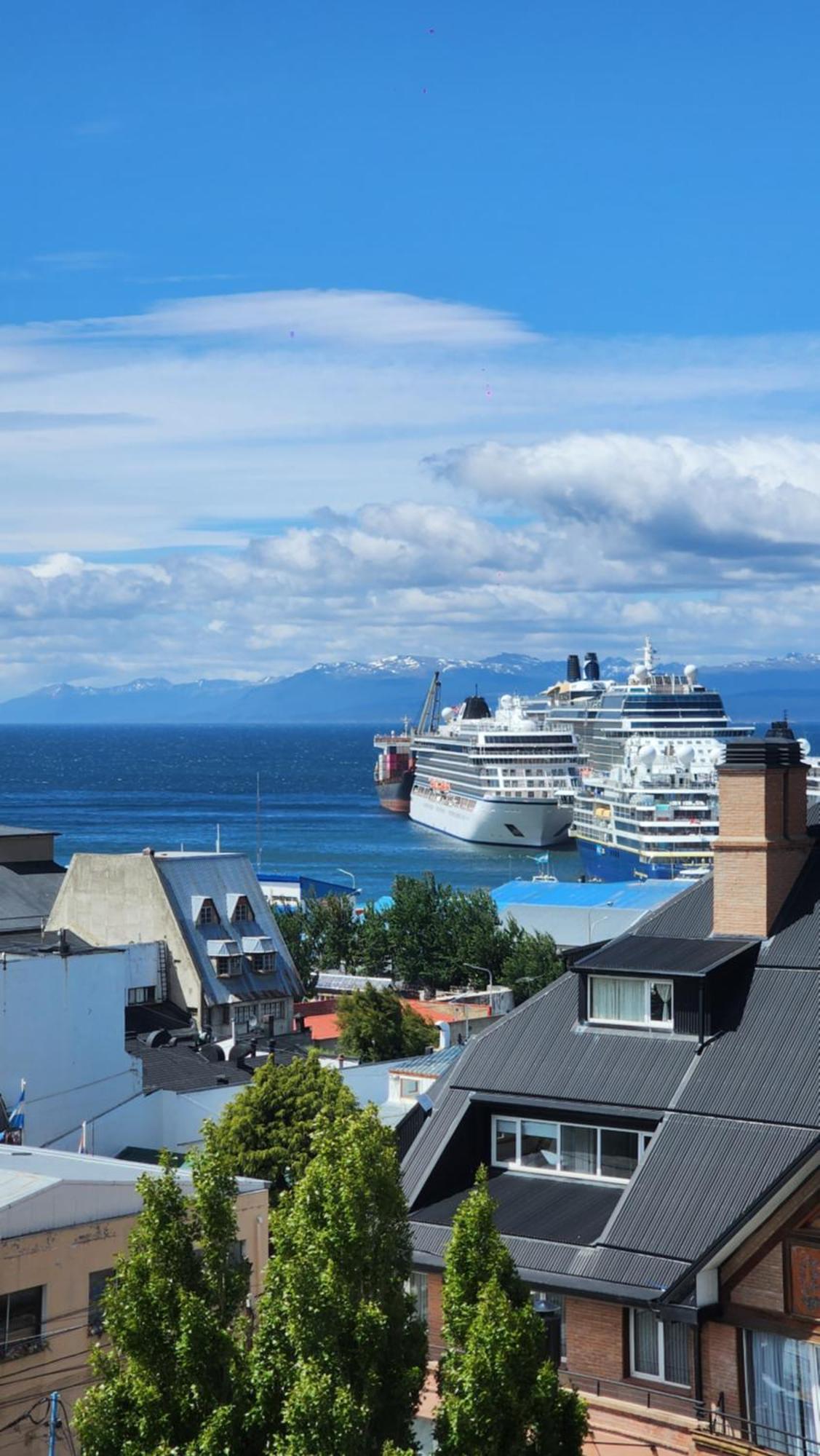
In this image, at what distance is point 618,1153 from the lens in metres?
16.8

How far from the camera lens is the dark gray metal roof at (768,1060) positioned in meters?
15.5

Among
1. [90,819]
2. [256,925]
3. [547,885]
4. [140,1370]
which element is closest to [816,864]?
[140,1370]

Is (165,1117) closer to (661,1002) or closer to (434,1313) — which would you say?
(434,1313)

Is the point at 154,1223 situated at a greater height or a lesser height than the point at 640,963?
lesser

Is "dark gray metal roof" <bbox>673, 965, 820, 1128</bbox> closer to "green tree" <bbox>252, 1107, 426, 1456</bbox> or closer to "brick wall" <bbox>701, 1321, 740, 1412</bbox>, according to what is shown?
"brick wall" <bbox>701, 1321, 740, 1412</bbox>

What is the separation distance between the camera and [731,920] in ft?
58.1

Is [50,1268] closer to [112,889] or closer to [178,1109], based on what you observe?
[178,1109]

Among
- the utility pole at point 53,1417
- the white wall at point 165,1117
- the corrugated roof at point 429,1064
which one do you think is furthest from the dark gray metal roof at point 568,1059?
the white wall at point 165,1117

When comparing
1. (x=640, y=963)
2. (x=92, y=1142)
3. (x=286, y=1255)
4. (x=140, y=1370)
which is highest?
(x=640, y=963)

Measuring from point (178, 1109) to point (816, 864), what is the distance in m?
19.2

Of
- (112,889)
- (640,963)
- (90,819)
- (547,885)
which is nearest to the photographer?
(640,963)

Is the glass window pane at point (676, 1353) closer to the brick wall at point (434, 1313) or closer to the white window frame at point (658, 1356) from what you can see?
the white window frame at point (658, 1356)

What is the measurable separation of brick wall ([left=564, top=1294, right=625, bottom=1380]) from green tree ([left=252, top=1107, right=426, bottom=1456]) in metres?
3.77

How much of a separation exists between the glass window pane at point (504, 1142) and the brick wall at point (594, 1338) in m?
2.46
